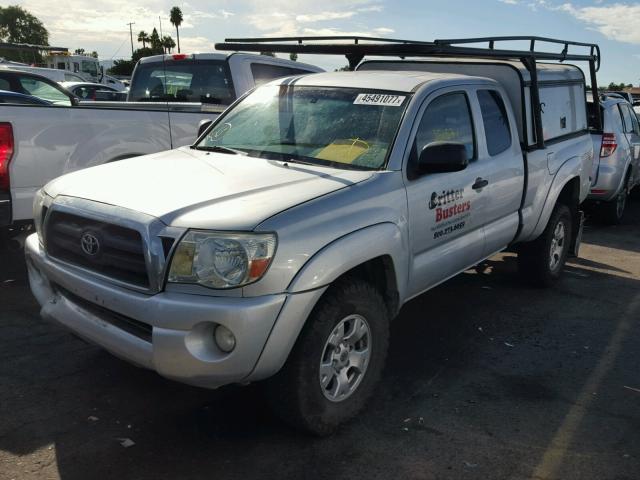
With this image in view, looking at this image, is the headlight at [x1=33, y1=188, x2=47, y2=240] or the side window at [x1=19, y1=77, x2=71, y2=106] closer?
the headlight at [x1=33, y1=188, x2=47, y2=240]

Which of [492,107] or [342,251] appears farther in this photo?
[492,107]

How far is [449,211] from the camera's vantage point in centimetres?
418

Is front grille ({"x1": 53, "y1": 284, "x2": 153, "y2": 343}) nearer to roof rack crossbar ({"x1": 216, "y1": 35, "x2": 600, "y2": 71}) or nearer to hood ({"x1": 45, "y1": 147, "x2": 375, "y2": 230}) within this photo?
hood ({"x1": 45, "y1": 147, "x2": 375, "y2": 230})

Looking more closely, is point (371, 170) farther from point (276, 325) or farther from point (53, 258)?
point (53, 258)

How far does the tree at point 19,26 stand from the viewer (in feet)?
297

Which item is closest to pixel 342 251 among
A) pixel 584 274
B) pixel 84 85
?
pixel 584 274

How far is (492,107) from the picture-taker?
16.2ft

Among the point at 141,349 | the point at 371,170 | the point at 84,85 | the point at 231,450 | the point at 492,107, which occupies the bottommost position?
the point at 231,450

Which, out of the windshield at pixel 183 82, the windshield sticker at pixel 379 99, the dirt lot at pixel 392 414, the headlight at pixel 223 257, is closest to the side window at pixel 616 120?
the dirt lot at pixel 392 414

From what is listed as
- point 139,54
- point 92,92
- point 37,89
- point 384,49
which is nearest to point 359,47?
point 384,49

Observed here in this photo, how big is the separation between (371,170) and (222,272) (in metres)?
1.24

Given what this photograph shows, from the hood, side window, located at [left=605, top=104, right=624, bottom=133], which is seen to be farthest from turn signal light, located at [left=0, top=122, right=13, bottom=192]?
side window, located at [left=605, top=104, right=624, bottom=133]

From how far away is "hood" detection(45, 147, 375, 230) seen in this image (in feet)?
9.80

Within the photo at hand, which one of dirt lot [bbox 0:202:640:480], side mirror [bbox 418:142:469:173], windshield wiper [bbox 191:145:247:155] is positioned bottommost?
dirt lot [bbox 0:202:640:480]
